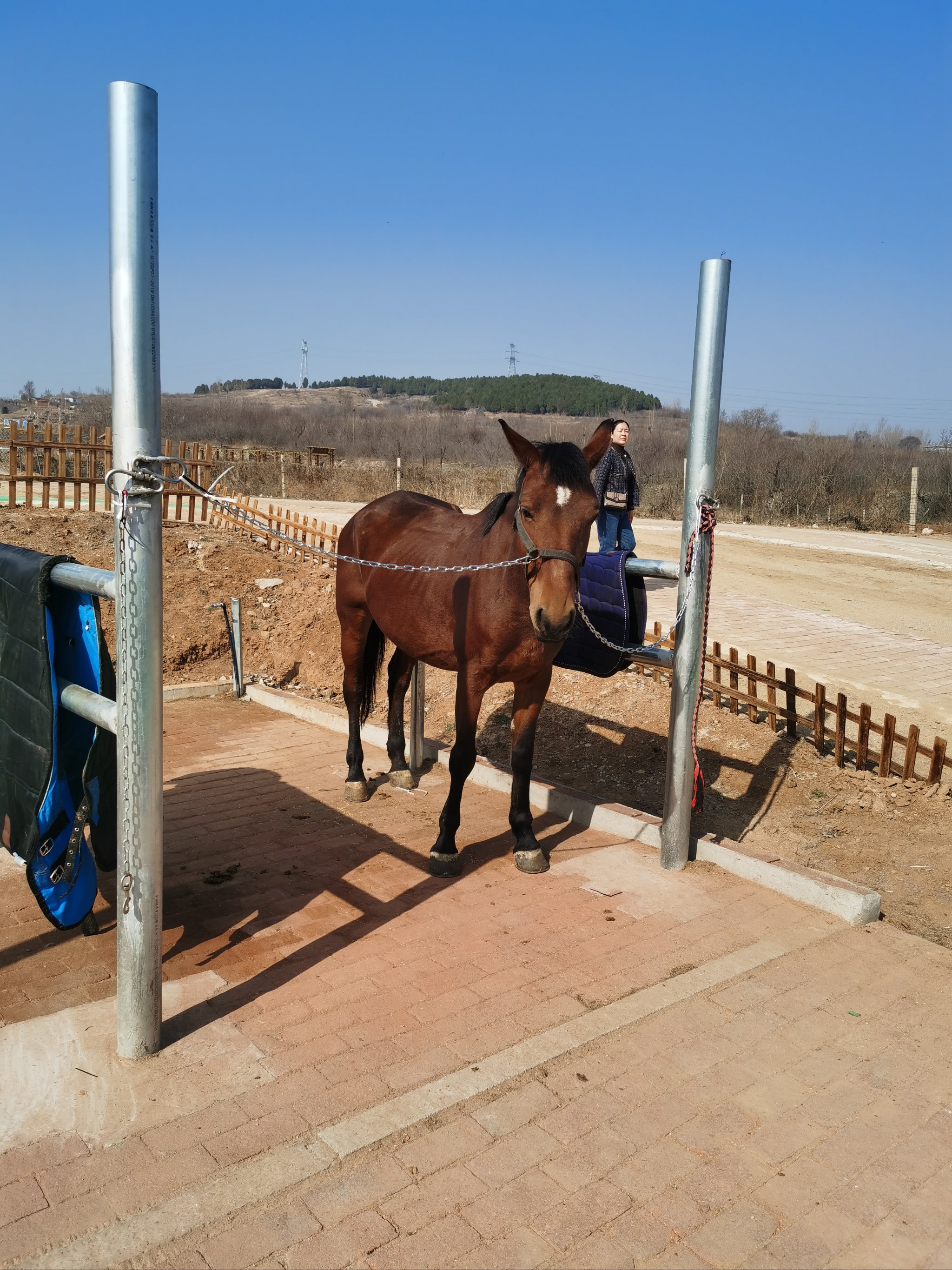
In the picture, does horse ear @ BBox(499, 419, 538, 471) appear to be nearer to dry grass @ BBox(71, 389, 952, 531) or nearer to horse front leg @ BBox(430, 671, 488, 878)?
horse front leg @ BBox(430, 671, 488, 878)

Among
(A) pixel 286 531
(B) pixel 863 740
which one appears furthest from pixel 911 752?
(A) pixel 286 531

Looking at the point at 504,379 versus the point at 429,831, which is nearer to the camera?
the point at 429,831

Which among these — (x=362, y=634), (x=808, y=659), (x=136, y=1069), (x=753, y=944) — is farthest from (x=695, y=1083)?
(x=808, y=659)

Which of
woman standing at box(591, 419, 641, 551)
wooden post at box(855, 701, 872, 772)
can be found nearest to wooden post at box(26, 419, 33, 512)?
woman standing at box(591, 419, 641, 551)

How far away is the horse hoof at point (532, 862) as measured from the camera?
4766 mm

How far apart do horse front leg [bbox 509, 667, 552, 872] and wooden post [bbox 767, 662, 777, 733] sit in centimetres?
249

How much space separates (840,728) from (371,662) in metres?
3.21

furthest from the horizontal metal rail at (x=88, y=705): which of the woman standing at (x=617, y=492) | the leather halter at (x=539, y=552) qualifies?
the woman standing at (x=617, y=492)

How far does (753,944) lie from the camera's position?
3967mm

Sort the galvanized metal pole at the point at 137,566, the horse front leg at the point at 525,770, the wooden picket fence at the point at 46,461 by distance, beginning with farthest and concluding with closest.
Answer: the wooden picket fence at the point at 46,461 → the horse front leg at the point at 525,770 → the galvanized metal pole at the point at 137,566

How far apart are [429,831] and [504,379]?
113 metres

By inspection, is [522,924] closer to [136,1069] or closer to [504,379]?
[136,1069]

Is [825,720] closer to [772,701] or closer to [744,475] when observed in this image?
[772,701]

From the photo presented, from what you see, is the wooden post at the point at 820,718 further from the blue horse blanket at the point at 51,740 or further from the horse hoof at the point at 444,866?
the blue horse blanket at the point at 51,740
